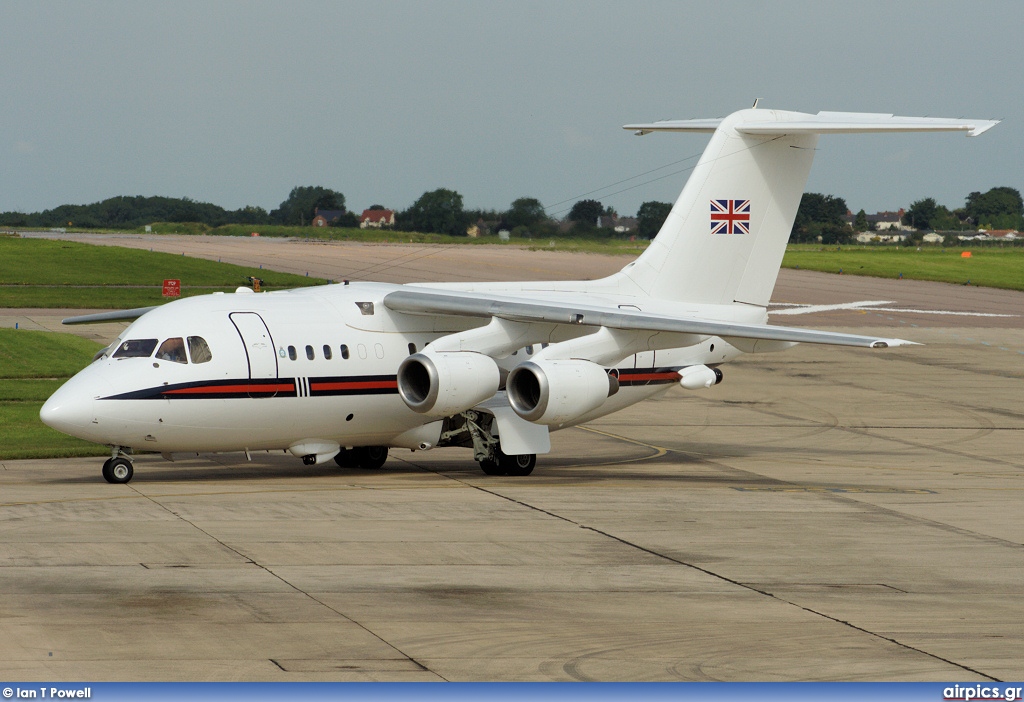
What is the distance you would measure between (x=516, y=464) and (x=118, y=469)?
6398 millimetres

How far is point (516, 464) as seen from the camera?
23.1 meters

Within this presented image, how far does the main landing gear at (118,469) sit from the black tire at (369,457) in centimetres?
443

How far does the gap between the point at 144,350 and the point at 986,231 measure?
162845 millimetres

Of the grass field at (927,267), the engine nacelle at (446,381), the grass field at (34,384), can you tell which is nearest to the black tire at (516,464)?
the engine nacelle at (446,381)

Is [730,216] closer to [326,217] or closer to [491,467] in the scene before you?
[491,467]

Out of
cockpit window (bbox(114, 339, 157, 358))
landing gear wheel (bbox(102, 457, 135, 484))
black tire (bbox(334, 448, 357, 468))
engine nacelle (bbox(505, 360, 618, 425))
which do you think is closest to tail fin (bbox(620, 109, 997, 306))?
engine nacelle (bbox(505, 360, 618, 425))

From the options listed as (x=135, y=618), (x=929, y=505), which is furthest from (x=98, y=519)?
(x=929, y=505)

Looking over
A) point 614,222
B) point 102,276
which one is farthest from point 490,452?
point 102,276

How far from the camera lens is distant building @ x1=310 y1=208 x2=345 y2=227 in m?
109

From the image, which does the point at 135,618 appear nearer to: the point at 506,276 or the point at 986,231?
the point at 506,276

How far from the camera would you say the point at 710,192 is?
1009 inches

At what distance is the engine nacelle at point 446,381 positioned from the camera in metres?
21.3

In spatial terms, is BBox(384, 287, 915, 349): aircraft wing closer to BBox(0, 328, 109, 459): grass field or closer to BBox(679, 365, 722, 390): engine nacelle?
BBox(679, 365, 722, 390): engine nacelle

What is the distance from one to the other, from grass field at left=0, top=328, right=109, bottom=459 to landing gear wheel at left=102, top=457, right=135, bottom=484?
12.2 ft
